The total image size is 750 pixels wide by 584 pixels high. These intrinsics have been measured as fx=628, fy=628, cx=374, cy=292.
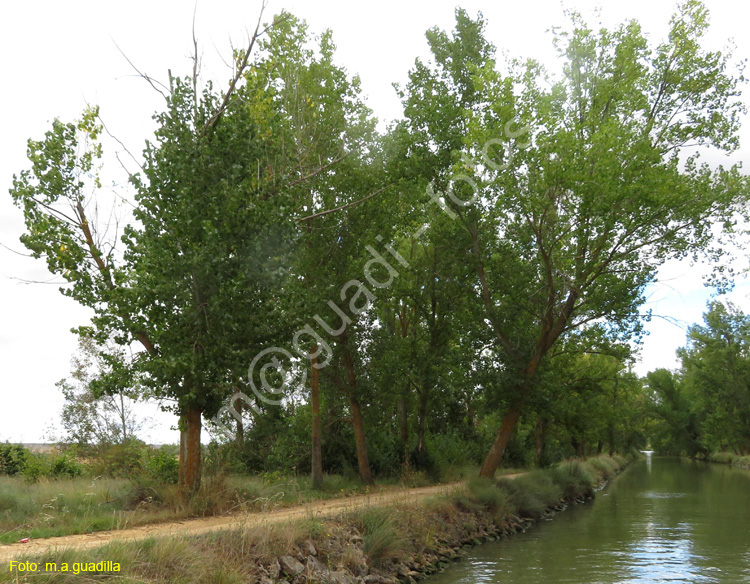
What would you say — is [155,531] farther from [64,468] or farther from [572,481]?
[572,481]

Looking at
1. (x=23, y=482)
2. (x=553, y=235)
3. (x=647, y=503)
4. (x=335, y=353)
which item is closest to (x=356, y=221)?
(x=335, y=353)

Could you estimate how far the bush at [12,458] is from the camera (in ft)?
66.9

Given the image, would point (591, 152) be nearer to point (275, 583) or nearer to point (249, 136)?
point (249, 136)

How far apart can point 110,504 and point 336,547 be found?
16.1ft

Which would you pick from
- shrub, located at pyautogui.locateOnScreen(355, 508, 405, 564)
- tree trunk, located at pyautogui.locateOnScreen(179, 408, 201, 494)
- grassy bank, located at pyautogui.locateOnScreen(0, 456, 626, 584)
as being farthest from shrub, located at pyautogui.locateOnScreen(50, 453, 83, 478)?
grassy bank, located at pyautogui.locateOnScreen(0, 456, 626, 584)

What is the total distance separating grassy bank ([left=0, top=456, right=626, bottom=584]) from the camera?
27.1 ft

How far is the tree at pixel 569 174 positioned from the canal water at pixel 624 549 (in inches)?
168

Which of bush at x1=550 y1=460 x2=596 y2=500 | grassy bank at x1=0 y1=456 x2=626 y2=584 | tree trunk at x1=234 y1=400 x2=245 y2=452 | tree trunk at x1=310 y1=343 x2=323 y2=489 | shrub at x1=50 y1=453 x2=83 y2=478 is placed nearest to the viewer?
grassy bank at x1=0 y1=456 x2=626 y2=584

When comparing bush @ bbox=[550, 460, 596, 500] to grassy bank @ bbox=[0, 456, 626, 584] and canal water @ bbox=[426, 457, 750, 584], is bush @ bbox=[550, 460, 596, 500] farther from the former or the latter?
grassy bank @ bbox=[0, 456, 626, 584]

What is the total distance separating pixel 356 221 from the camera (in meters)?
20.2

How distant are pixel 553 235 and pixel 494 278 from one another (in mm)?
3407

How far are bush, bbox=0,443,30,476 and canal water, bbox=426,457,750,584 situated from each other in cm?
1490

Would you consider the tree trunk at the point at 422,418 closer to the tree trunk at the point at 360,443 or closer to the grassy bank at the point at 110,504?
the tree trunk at the point at 360,443

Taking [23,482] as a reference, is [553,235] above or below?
above
